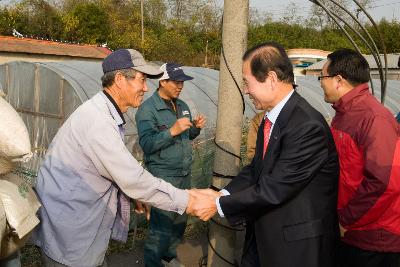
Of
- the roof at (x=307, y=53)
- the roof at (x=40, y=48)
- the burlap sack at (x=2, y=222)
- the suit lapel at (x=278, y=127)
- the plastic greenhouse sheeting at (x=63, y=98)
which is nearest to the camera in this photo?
the burlap sack at (x=2, y=222)

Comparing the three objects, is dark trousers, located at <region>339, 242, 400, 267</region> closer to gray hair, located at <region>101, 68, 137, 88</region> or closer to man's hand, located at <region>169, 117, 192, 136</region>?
man's hand, located at <region>169, 117, 192, 136</region>

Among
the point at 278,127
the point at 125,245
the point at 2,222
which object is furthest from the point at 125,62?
the point at 125,245

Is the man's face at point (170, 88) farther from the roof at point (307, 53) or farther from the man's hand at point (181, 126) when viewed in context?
the roof at point (307, 53)

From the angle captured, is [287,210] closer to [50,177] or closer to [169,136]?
[50,177]

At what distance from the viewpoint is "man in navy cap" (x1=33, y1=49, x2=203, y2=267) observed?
7.54ft

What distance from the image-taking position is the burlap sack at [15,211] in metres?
2.07

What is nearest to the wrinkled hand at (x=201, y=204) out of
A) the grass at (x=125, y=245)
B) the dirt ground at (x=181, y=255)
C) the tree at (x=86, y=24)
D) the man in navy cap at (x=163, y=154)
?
the man in navy cap at (x=163, y=154)

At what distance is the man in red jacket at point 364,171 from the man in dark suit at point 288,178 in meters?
0.35

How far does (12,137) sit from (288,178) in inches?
55.7

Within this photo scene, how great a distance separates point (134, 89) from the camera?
2.54 m

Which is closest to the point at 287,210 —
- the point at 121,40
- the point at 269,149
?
the point at 269,149

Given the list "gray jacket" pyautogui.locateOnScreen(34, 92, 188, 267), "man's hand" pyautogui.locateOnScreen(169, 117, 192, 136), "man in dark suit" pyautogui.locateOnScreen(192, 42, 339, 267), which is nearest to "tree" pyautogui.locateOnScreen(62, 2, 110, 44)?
"man's hand" pyautogui.locateOnScreen(169, 117, 192, 136)

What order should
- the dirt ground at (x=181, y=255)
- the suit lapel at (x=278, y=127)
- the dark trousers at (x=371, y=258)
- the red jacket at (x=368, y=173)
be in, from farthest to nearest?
the dirt ground at (x=181, y=255) < the dark trousers at (x=371, y=258) < the red jacket at (x=368, y=173) < the suit lapel at (x=278, y=127)

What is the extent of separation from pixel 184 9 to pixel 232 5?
1638 inches
